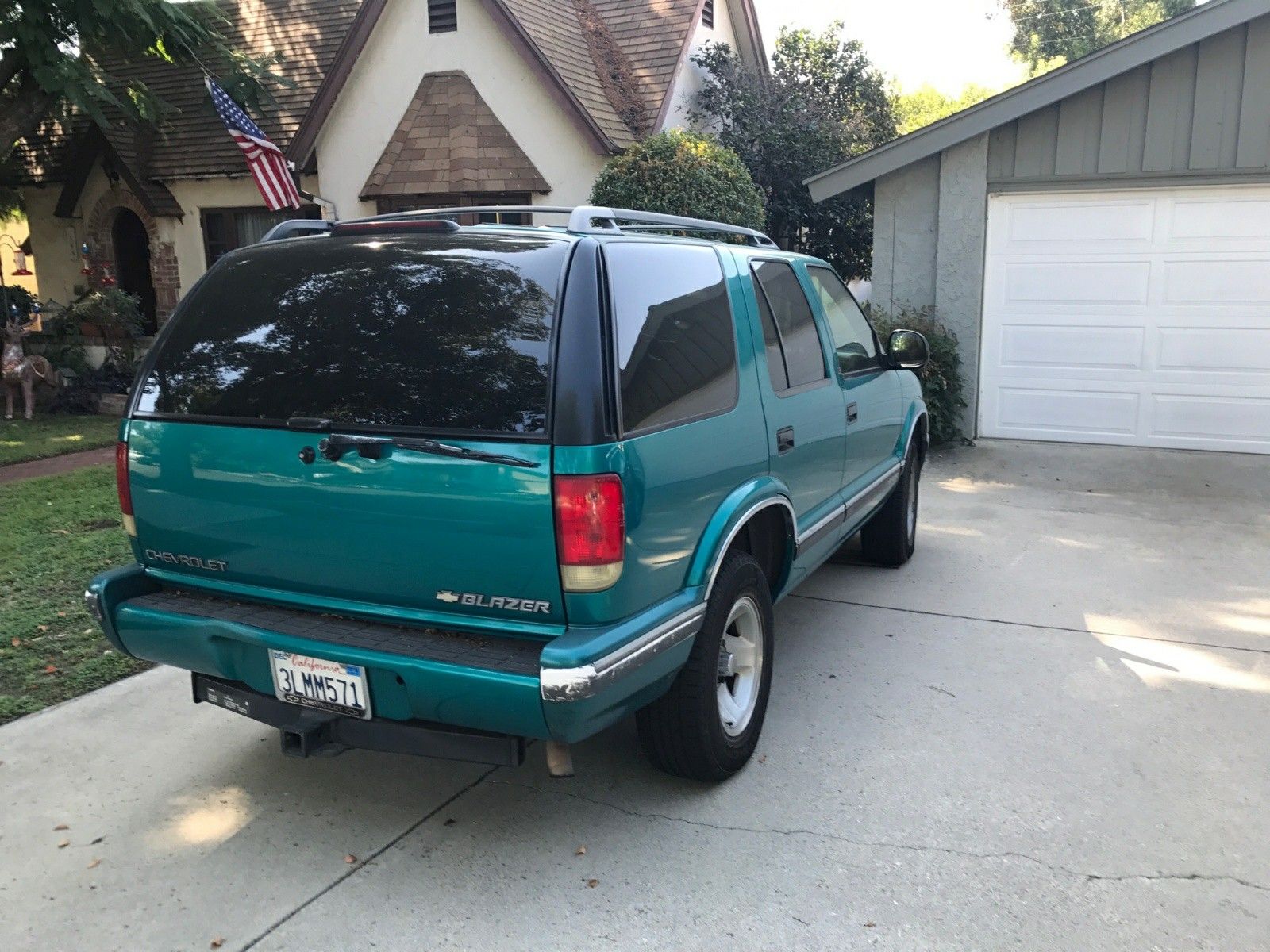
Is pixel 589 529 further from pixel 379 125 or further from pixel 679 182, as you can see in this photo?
pixel 379 125

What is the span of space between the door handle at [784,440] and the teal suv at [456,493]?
12 cm

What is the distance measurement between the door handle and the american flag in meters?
10.2

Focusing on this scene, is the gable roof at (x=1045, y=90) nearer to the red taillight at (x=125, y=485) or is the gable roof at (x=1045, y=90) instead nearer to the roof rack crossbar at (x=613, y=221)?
the roof rack crossbar at (x=613, y=221)

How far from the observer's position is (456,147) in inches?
534

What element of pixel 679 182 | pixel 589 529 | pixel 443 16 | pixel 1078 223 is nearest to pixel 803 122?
pixel 679 182

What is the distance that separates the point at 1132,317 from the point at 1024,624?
5.30 m

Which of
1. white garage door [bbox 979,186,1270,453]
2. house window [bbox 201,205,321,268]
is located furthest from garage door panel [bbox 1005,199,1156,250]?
house window [bbox 201,205,321,268]

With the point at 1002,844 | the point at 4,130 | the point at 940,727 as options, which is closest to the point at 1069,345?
the point at 940,727

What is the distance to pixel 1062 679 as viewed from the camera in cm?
471

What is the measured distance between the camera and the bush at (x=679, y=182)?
37.9 feet

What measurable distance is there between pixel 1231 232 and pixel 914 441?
475 cm

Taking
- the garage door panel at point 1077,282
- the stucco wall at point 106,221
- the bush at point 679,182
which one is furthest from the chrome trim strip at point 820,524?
the stucco wall at point 106,221

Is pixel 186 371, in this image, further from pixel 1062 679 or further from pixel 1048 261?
pixel 1048 261

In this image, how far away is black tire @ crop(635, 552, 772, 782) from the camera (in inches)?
136
